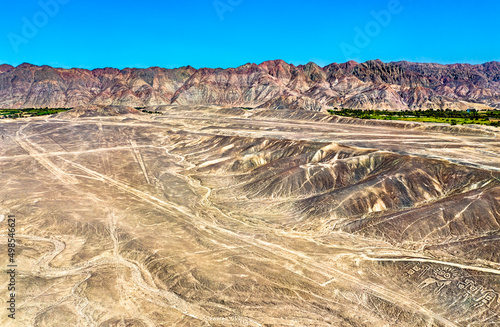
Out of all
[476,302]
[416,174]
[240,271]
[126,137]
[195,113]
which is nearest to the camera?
[476,302]

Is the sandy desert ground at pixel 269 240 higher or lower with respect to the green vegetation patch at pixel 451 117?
lower

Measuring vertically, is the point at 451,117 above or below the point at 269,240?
above

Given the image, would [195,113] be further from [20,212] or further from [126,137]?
[20,212]

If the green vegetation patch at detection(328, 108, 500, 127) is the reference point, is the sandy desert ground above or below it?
below

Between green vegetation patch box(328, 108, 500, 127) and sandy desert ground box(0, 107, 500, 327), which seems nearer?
sandy desert ground box(0, 107, 500, 327)

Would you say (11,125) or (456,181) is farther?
(11,125)

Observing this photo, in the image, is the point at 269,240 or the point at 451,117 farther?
the point at 451,117

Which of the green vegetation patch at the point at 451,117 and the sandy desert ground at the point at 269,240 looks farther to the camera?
the green vegetation patch at the point at 451,117

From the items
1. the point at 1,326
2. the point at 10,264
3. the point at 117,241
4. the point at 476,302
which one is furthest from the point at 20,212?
the point at 476,302
